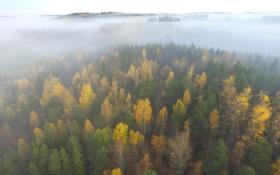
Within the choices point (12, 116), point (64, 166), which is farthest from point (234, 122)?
point (12, 116)

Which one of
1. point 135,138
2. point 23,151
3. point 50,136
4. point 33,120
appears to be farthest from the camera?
point 33,120

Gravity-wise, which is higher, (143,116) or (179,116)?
(179,116)

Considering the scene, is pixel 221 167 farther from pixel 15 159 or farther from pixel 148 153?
pixel 15 159

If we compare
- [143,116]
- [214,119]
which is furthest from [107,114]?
[214,119]

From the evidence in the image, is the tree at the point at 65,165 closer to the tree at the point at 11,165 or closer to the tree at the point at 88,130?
the tree at the point at 11,165

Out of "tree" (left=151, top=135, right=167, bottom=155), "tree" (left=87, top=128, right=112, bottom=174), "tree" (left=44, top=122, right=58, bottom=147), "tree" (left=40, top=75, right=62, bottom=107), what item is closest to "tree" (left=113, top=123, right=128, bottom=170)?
"tree" (left=87, top=128, right=112, bottom=174)

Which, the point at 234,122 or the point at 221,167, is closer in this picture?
the point at 221,167

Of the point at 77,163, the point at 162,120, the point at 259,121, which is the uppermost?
the point at 259,121

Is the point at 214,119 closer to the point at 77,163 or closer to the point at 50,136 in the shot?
the point at 77,163
